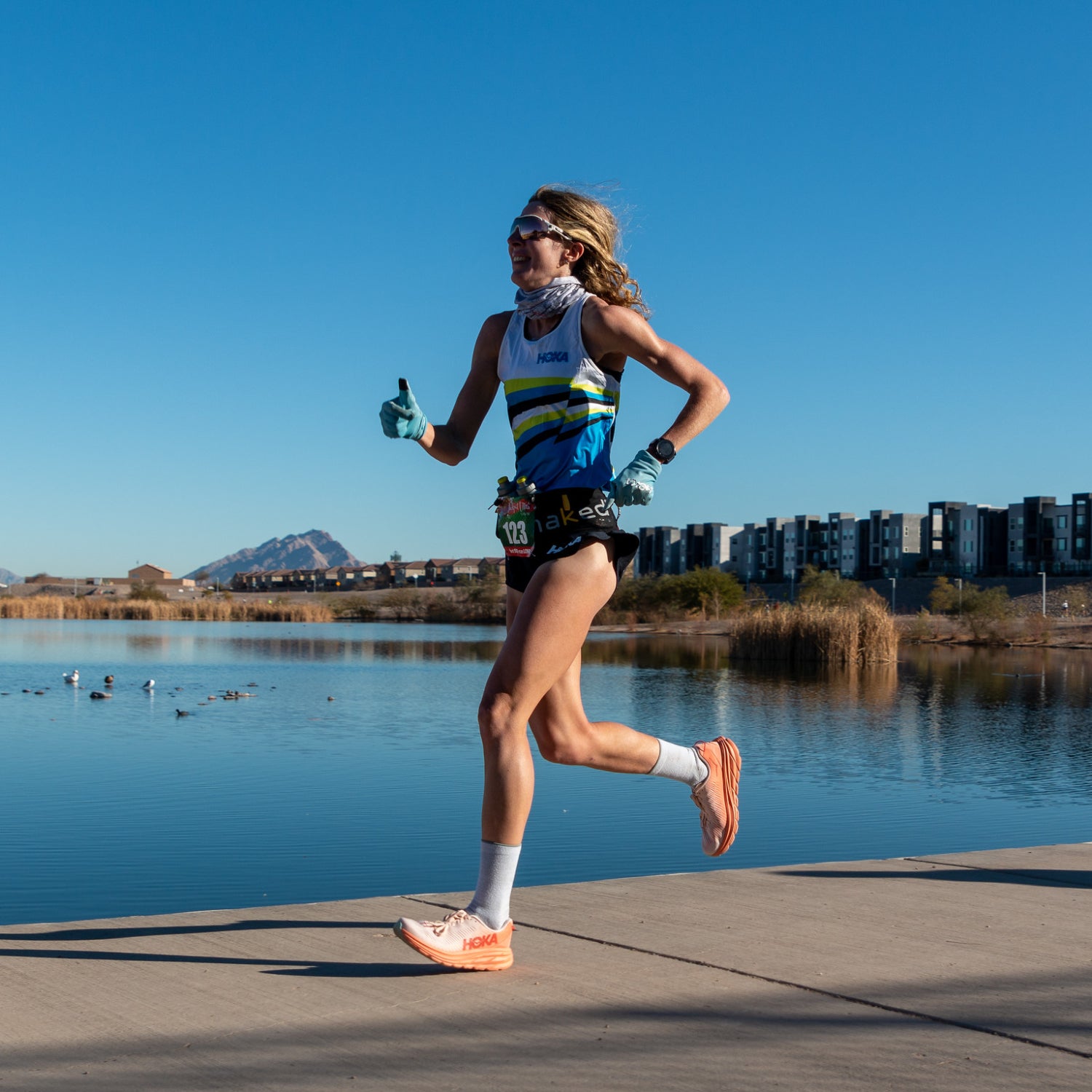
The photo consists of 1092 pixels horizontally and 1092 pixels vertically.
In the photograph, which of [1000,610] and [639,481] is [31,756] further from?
[1000,610]

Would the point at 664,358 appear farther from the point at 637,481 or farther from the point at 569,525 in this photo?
the point at 569,525

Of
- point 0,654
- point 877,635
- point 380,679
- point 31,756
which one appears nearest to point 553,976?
point 31,756

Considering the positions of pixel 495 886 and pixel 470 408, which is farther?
pixel 470 408

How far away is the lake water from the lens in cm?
772

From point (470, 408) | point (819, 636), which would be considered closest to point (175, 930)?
point (470, 408)

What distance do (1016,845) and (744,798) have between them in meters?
2.35

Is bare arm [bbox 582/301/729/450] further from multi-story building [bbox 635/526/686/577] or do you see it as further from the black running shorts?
multi-story building [bbox 635/526/686/577]

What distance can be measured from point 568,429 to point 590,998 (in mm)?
1455

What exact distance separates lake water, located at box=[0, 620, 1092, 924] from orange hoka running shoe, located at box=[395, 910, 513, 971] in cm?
374

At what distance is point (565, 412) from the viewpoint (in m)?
3.62

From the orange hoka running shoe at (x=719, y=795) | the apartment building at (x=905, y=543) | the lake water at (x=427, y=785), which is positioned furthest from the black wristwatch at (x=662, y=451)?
the apartment building at (x=905, y=543)

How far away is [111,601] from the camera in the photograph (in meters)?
78.1

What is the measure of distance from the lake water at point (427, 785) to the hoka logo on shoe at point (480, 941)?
3.75m

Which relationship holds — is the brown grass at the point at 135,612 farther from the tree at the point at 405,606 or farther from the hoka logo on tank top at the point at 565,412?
the hoka logo on tank top at the point at 565,412
